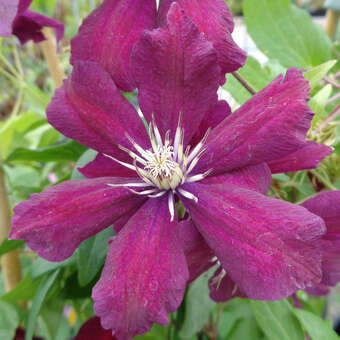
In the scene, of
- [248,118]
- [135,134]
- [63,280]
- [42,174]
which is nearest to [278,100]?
[248,118]

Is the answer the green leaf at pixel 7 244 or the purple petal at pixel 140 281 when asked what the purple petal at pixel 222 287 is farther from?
the green leaf at pixel 7 244

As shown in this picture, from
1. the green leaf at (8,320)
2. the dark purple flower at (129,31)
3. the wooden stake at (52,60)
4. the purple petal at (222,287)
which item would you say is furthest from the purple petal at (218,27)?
the green leaf at (8,320)

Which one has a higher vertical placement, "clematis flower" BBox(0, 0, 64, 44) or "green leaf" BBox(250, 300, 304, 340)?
"clematis flower" BBox(0, 0, 64, 44)

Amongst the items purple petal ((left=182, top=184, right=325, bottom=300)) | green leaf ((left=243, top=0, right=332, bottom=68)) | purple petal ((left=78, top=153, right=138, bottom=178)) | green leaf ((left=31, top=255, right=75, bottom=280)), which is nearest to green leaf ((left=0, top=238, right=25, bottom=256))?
green leaf ((left=31, top=255, right=75, bottom=280))

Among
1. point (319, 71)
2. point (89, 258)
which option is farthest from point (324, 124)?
point (89, 258)

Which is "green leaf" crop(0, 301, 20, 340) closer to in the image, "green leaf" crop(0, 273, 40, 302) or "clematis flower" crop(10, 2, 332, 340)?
"green leaf" crop(0, 273, 40, 302)

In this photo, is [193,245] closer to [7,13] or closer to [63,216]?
[63,216]
